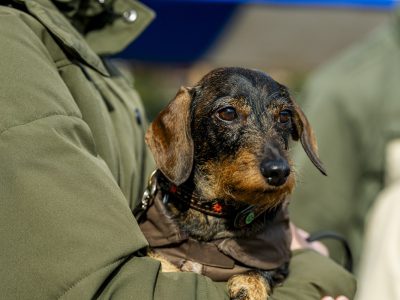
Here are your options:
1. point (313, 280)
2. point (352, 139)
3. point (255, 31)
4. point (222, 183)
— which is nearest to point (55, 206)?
point (222, 183)

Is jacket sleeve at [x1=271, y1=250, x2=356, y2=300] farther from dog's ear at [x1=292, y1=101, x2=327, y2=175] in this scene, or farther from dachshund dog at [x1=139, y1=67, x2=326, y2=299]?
dog's ear at [x1=292, y1=101, x2=327, y2=175]

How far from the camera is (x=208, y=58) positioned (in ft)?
22.9

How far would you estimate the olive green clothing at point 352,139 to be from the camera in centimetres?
596

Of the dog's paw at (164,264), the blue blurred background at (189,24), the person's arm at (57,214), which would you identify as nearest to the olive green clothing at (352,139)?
the blue blurred background at (189,24)

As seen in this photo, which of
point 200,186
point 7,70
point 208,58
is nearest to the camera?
point 7,70

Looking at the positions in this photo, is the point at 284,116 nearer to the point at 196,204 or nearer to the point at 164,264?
the point at 196,204

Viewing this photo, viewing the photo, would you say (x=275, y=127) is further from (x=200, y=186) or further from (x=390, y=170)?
(x=390, y=170)

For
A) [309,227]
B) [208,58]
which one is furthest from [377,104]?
[208,58]

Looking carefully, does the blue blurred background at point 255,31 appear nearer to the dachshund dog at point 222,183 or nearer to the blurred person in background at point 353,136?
the blurred person in background at point 353,136

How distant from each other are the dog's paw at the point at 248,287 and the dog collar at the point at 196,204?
216 mm

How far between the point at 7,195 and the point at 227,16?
4257 mm

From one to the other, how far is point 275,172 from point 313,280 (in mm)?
508

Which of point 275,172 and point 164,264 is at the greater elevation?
point 275,172

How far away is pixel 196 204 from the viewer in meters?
3.12
